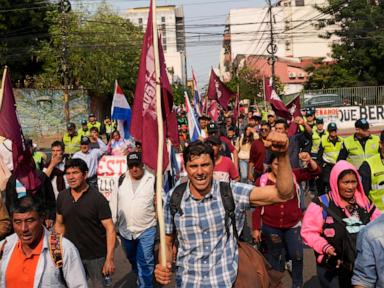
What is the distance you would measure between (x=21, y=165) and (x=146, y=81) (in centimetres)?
167

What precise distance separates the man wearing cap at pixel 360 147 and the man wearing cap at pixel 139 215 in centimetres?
314

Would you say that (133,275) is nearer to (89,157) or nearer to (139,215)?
(139,215)

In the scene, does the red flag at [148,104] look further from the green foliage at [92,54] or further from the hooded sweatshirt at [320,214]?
the green foliage at [92,54]

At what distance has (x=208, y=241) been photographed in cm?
333

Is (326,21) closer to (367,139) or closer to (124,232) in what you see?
(367,139)

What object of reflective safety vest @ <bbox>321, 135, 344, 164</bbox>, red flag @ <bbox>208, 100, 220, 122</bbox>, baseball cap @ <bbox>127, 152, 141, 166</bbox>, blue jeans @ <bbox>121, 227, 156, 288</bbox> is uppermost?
baseball cap @ <bbox>127, 152, 141, 166</bbox>

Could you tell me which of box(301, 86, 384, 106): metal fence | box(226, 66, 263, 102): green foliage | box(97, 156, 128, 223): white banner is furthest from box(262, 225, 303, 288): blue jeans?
box(226, 66, 263, 102): green foliage

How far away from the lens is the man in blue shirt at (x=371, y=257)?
9.74 feet

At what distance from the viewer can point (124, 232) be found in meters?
5.82

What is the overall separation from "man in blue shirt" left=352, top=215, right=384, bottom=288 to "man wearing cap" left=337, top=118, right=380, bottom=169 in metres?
4.71

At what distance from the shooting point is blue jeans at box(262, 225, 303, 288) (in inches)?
229

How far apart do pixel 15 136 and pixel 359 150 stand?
179 inches

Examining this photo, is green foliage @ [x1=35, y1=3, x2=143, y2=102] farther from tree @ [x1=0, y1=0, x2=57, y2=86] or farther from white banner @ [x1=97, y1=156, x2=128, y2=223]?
white banner @ [x1=97, y1=156, x2=128, y2=223]

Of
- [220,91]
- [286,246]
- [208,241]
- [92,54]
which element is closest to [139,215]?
[286,246]
